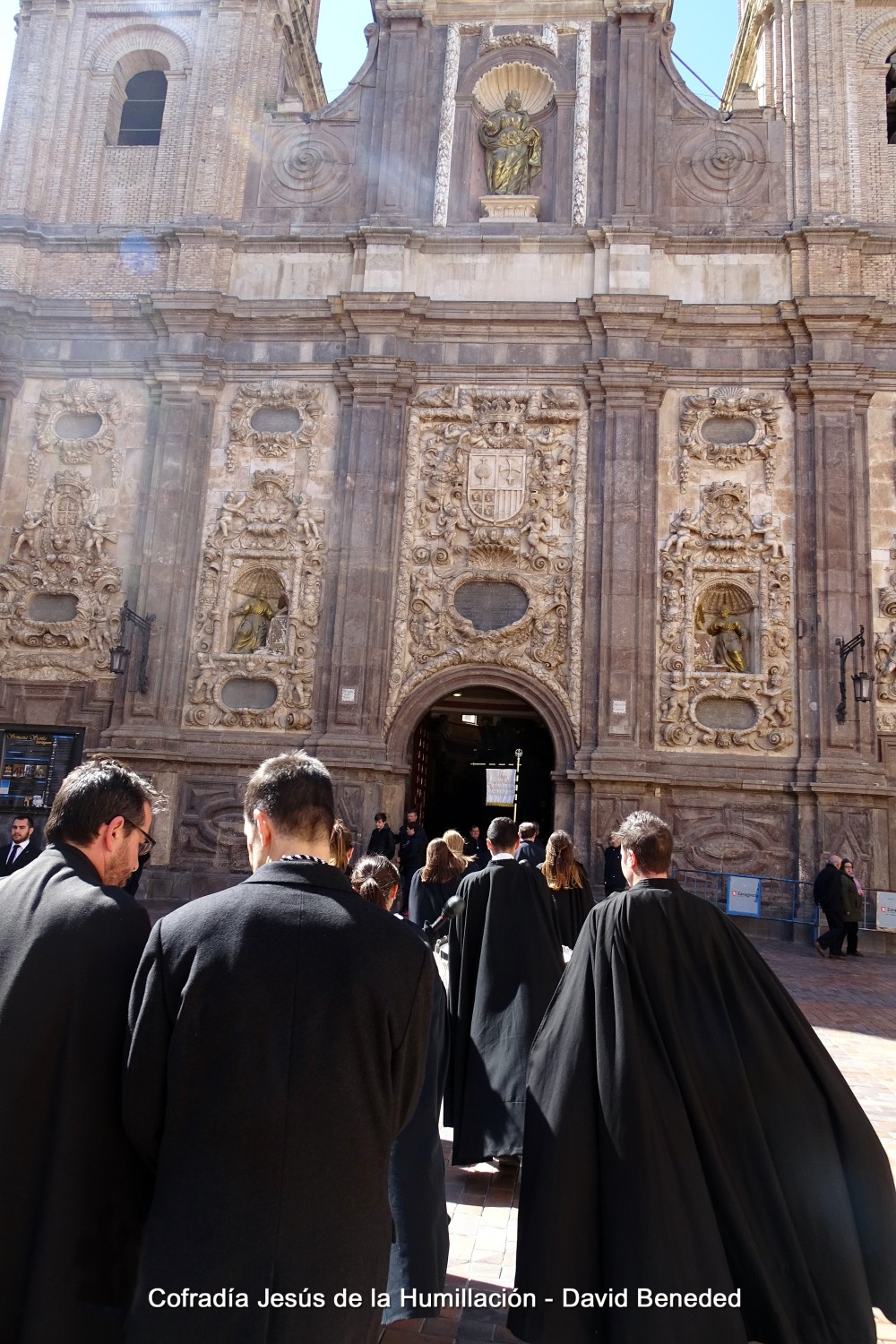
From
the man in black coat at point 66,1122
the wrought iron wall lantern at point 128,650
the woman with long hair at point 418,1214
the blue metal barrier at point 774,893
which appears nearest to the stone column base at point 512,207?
the wrought iron wall lantern at point 128,650

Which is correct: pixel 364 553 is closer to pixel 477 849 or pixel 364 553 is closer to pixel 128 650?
pixel 128 650

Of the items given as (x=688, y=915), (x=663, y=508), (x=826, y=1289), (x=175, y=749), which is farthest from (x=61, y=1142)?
(x=663, y=508)

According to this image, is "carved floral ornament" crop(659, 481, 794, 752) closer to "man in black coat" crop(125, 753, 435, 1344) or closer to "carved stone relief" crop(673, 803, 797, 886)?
"carved stone relief" crop(673, 803, 797, 886)

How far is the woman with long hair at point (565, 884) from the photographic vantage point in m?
6.90

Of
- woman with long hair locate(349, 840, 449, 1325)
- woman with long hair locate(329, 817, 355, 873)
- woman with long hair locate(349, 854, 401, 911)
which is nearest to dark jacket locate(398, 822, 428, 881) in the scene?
woman with long hair locate(329, 817, 355, 873)

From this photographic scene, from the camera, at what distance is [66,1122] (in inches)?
86.7

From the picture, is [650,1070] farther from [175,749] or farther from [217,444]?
[217,444]

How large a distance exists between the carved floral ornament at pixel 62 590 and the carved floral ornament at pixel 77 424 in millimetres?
519

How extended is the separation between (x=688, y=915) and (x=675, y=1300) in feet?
3.75

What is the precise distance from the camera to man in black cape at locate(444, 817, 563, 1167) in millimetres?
5098

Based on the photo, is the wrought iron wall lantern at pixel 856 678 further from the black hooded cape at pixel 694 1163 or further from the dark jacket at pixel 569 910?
the black hooded cape at pixel 694 1163

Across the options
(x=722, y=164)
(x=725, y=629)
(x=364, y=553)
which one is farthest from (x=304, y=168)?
(x=725, y=629)

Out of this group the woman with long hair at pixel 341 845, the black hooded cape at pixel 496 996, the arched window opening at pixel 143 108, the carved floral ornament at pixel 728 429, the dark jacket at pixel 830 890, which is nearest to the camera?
the woman with long hair at pixel 341 845

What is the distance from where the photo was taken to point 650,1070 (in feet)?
9.98
